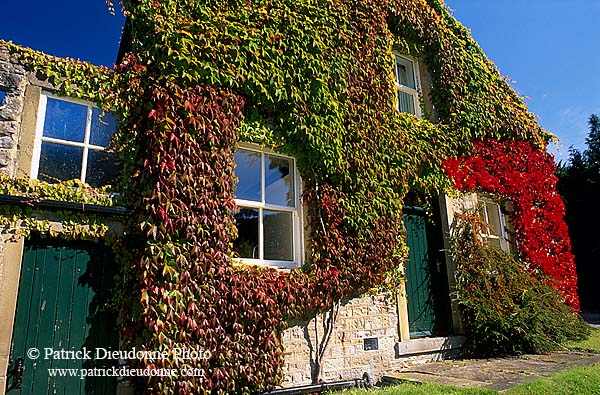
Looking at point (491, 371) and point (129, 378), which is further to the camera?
point (491, 371)

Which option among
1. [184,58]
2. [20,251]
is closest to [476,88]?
[184,58]

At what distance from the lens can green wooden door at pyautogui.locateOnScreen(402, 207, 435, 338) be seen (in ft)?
24.7

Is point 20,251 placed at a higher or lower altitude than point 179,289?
higher

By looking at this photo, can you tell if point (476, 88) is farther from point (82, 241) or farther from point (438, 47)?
point (82, 241)

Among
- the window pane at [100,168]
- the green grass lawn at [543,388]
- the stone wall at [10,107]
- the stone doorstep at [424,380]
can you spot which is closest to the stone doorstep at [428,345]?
the stone doorstep at [424,380]

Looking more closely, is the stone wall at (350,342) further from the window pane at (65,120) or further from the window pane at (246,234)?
the window pane at (65,120)

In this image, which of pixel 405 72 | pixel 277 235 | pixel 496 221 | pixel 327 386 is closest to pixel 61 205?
pixel 277 235

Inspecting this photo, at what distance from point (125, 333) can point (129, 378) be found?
49 cm

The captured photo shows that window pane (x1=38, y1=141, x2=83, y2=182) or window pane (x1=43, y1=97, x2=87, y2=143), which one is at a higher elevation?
window pane (x1=43, y1=97, x2=87, y2=143)

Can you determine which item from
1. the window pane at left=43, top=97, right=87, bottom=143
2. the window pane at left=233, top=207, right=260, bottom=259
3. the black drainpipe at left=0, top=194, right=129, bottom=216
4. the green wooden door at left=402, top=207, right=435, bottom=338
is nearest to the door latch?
the black drainpipe at left=0, top=194, right=129, bottom=216

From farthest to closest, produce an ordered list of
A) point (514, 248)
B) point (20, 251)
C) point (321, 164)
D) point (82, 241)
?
point (514, 248) → point (321, 164) → point (82, 241) → point (20, 251)

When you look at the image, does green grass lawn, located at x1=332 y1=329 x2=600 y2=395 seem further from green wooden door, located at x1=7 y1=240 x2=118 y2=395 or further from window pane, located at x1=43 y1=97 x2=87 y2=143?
window pane, located at x1=43 y1=97 x2=87 y2=143

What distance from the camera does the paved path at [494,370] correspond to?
17.9ft

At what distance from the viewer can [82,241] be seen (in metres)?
4.85
